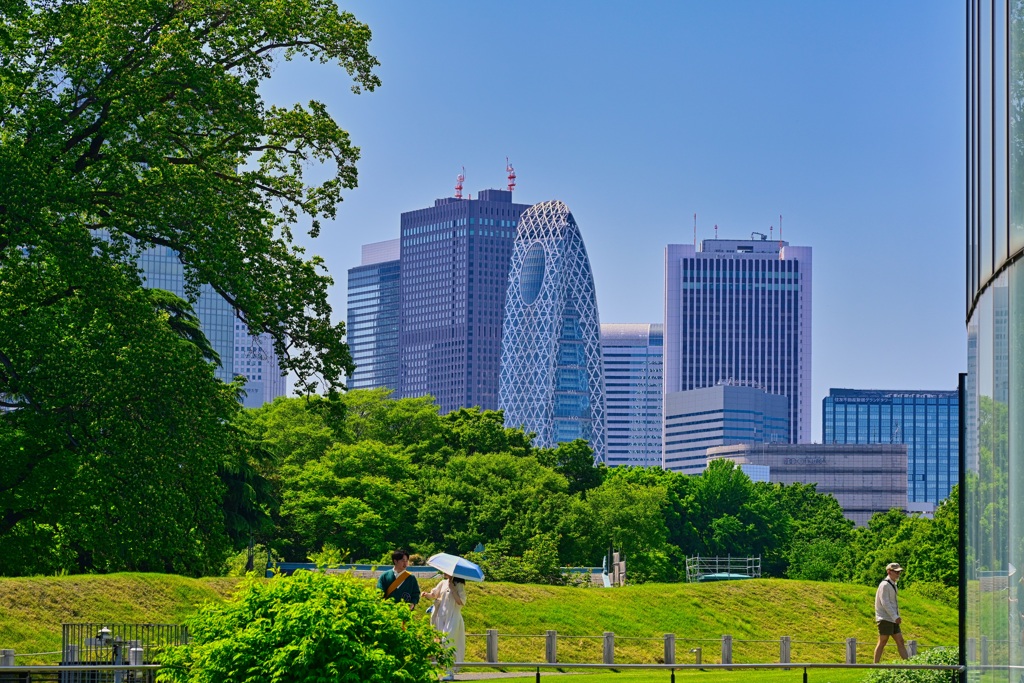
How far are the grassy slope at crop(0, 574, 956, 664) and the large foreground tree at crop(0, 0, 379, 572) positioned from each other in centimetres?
680

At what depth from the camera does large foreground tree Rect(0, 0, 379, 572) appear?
24.9 meters

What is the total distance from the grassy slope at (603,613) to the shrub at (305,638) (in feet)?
69.7

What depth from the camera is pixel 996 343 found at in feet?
43.4

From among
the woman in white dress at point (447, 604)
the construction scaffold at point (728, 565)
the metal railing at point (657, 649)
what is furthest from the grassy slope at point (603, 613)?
the construction scaffold at point (728, 565)

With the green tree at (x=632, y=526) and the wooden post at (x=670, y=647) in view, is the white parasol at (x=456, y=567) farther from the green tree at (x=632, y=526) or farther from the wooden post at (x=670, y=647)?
the green tree at (x=632, y=526)

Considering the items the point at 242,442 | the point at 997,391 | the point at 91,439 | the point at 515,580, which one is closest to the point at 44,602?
the point at 242,442

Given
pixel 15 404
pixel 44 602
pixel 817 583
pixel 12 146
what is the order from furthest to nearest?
pixel 817 583
pixel 44 602
pixel 15 404
pixel 12 146

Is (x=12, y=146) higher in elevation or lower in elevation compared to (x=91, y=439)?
higher

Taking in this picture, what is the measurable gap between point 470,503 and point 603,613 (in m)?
23.0

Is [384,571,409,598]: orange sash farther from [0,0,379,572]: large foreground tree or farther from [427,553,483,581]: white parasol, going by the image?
[0,0,379,572]: large foreground tree

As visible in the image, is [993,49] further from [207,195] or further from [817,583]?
[817,583]

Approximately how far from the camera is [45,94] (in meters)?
25.6

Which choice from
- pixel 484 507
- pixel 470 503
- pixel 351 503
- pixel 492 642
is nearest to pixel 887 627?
pixel 492 642

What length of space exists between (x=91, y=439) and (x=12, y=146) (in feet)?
17.8
